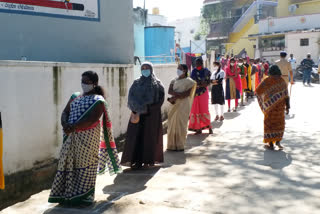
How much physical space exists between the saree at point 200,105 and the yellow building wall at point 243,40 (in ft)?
84.2

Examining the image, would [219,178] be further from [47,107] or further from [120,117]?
[120,117]

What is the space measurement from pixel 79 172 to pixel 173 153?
2.70 meters

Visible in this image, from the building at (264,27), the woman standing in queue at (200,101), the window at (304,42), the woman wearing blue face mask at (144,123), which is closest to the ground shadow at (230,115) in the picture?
the woman standing in queue at (200,101)

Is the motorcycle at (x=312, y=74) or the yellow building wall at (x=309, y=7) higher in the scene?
the yellow building wall at (x=309, y=7)

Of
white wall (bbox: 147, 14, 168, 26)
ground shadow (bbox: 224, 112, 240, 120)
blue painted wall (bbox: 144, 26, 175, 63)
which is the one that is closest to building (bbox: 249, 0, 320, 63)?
white wall (bbox: 147, 14, 168, 26)

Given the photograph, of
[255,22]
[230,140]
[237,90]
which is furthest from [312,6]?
[230,140]

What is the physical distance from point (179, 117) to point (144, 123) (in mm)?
1223

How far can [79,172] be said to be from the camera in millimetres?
3811

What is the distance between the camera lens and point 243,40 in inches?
1299

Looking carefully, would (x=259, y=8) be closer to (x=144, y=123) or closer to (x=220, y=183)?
(x=144, y=123)

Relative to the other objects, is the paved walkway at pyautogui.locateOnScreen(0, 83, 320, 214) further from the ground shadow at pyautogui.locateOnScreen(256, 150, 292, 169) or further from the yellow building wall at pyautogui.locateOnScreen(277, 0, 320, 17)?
the yellow building wall at pyautogui.locateOnScreen(277, 0, 320, 17)

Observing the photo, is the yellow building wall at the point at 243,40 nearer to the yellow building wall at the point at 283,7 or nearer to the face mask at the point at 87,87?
the yellow building wall at the point at 283,7

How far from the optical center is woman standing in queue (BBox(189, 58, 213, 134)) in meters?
7.47

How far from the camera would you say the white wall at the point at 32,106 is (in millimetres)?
4930
